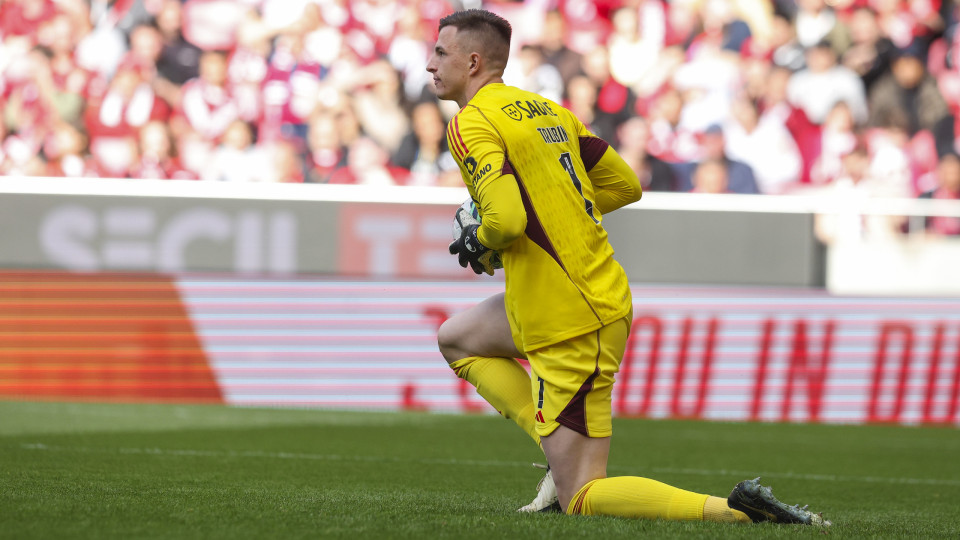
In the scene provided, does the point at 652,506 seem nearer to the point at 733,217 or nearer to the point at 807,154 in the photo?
the point at 733,217

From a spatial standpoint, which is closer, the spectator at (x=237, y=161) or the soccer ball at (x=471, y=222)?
the soccer ball at (x=471, y=222)

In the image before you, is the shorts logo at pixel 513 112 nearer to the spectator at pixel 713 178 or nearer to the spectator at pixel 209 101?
the spectator at pixel 713 178

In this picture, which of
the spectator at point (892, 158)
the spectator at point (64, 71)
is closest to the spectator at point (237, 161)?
the spectator at point (64, 71)

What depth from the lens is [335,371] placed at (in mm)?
10625

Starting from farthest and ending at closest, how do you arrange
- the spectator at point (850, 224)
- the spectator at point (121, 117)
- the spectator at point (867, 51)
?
the spectator at point (867, 51) → the spectator at point (121, 117) → the spectator at point (850, 224)

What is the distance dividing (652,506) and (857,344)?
6972 millimetres

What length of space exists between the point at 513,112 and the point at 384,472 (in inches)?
103

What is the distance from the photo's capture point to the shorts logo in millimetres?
4047

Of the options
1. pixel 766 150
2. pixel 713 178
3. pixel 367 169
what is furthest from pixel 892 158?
pixel 367 169

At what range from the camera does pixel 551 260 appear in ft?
13.4

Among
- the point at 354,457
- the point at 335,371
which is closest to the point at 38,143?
the point at 335,371

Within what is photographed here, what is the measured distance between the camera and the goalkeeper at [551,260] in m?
3.96

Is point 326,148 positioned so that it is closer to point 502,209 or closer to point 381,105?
point 381,105

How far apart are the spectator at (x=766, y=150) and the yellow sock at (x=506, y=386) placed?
8.03 m
